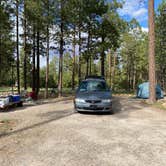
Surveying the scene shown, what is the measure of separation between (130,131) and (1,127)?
436cm

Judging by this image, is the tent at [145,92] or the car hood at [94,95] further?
the tent at [145,92]

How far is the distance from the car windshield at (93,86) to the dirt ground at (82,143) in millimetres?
3890

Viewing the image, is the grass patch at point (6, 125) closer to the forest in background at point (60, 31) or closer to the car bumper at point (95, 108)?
the car bumper at point (95, 108)

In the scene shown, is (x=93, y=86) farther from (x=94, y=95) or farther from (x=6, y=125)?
(x=6, y=125)

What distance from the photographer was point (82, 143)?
7.05 metres

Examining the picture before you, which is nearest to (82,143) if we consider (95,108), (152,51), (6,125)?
(6,125)

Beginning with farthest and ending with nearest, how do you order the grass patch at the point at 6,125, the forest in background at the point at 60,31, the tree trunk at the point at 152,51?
the forest in background at the point at 60,31 → the tree trunk at the point at 152,51 → the grass patch at the point at 6,125

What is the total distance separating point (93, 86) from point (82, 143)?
7382 millimetres

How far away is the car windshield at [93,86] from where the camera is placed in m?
14.1

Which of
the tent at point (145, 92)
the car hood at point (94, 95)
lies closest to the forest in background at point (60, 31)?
the tent at point (145, 92)

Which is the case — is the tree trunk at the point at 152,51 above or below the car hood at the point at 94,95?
above

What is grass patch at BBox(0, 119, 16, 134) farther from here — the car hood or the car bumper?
the car hood

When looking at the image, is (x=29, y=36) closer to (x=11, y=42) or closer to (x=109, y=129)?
(x=11, y=42)

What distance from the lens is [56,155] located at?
5992 millimetres
